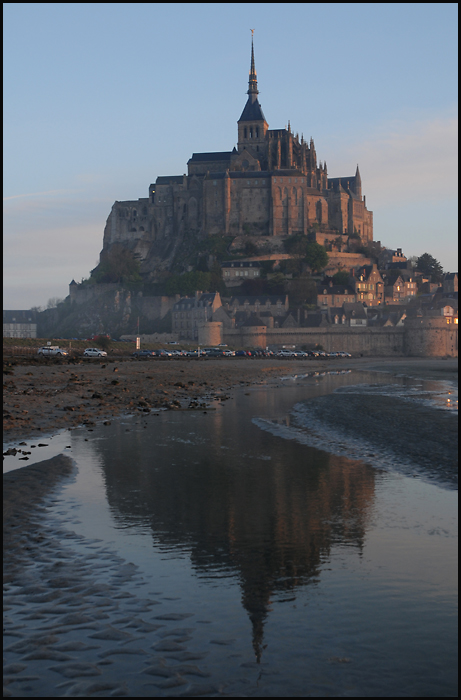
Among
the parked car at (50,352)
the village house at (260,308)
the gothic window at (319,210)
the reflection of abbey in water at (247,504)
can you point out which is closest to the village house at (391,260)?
the gothic window at (319,210)

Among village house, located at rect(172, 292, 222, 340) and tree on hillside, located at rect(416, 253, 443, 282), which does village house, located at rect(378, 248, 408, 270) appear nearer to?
tree on hillside, located at rect(416, 253, 443, 282)

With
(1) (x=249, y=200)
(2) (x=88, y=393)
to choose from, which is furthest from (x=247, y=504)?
(1) (x=249, y=200)

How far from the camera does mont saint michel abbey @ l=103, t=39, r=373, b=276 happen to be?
105 metres

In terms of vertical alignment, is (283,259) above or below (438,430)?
above

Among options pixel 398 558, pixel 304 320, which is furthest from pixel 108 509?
pixel 304 320

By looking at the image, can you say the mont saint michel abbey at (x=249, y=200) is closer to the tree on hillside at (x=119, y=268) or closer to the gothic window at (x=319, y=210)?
the gothic window at (x=319, y=210)

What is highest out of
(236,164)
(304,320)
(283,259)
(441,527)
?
(236,164)

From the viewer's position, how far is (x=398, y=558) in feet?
25.5

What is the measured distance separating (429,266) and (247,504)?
113238mm

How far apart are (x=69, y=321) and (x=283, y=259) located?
1478 inches

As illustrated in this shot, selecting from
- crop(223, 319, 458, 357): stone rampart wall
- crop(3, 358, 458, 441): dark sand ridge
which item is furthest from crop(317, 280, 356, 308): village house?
crop(3, 358, 458, 441): dark sand ridge

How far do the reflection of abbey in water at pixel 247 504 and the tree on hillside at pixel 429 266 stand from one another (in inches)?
4161

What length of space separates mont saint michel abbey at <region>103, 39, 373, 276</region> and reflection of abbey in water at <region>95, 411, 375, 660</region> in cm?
9296

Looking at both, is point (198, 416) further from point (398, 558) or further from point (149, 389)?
point (398, 558)
